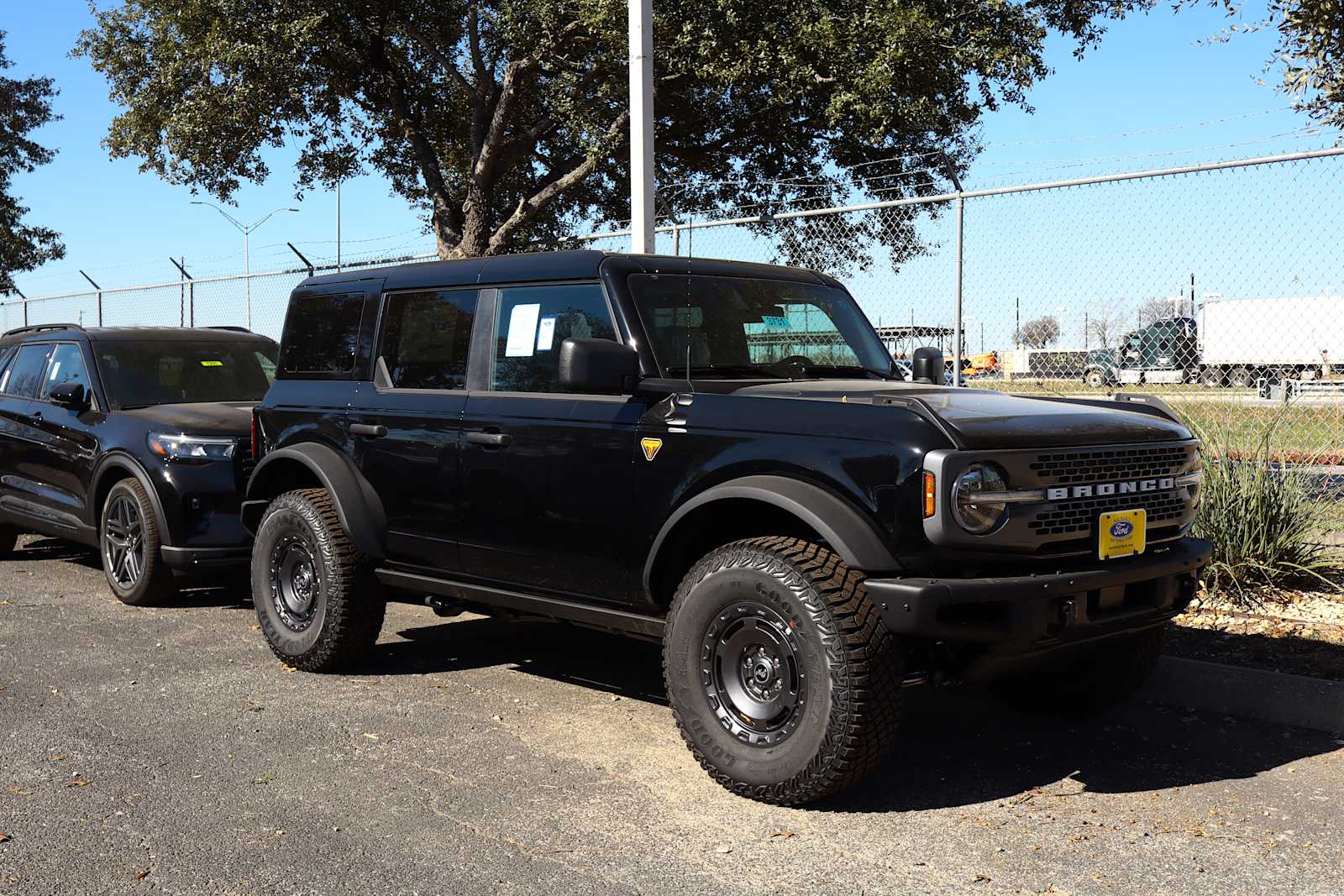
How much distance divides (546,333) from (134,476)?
3858mm

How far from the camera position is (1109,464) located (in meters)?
4.46

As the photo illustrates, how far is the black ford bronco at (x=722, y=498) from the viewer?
408 centimetres

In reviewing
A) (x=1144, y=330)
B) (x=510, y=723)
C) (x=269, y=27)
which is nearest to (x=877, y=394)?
(x=510, y=723)

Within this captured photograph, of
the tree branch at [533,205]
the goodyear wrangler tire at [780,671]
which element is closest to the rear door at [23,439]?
the goodyear wrangler tire at [780,671]

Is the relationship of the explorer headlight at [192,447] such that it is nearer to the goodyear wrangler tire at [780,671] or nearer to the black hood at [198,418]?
the black hood at [198,418]

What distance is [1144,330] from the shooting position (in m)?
8.60

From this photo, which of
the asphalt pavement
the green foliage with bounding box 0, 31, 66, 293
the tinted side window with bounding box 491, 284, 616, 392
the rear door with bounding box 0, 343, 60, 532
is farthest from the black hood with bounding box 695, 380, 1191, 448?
the green foliage with bounding box 0, 31, 66, 293

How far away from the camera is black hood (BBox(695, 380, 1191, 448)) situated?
13.6 ft

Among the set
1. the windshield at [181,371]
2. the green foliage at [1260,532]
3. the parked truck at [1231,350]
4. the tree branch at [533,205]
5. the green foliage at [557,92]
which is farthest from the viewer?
the tree branch at [533,205]

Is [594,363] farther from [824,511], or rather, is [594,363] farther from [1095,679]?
[1095,679]

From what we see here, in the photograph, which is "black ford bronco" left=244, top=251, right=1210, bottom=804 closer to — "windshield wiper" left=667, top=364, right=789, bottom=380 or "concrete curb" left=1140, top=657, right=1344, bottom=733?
"windshield wiper" left=667, top=364, right=789, bottom=380

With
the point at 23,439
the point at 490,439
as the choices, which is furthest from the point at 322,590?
the point at 23,439

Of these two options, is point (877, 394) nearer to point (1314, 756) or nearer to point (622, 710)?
point (622, 710)

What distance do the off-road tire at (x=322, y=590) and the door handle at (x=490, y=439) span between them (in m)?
0.92
